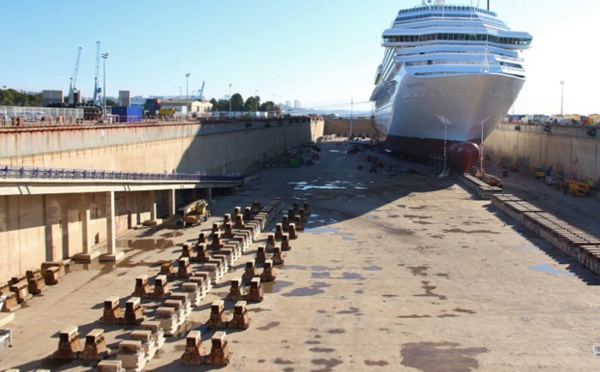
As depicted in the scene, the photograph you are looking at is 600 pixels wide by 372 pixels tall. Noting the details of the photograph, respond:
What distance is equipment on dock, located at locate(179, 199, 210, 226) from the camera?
3522 centimetres

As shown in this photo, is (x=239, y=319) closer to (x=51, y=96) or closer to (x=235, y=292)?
(x=235, y=292)

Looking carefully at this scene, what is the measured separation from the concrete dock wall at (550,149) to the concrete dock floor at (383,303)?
19485 mm

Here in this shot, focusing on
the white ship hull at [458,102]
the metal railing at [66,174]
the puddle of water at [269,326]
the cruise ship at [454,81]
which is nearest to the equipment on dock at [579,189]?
the cruise ship at [454,81]

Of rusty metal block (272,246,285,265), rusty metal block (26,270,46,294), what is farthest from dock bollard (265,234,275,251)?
rusty metal block (26,270,46,294)

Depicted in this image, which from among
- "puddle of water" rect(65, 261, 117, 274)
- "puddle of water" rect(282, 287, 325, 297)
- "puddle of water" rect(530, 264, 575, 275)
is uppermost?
"puddle of water" rect(530, 264, 575, 275)

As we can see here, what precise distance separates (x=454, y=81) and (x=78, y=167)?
122 feet

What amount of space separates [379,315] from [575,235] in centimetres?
1472

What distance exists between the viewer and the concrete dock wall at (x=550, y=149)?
177 feet

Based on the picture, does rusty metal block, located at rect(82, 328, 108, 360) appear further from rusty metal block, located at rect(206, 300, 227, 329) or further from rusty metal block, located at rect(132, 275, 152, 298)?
rusty metal block, located at rect(132, 275, 152, 298)

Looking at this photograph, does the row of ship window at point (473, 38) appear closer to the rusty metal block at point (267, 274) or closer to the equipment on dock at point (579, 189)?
the equipment on dock at point (579, 189)

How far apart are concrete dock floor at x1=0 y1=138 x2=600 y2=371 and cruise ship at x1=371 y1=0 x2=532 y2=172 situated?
21908 mm

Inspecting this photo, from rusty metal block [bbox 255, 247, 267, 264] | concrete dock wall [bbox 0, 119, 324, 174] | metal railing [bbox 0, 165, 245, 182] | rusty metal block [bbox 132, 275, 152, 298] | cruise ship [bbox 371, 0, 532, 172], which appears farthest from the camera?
cruise ship [bbox 371, 0, 532, 172]

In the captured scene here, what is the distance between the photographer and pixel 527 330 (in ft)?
59.9

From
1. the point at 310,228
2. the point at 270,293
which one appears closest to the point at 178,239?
the point at 310,228
